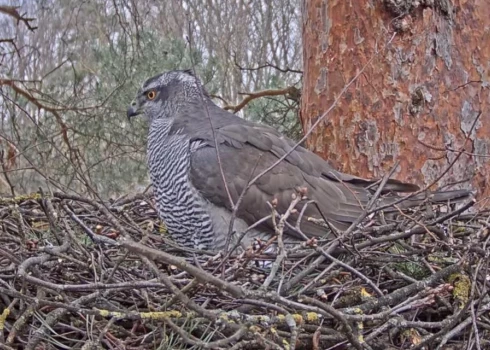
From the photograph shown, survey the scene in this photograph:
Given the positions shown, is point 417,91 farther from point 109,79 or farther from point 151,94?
point 109,79

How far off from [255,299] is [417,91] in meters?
2.18

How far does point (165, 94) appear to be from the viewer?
429 cm

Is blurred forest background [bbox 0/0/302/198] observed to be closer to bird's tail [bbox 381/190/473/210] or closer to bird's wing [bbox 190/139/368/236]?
bird's wing [bbox 190/139/368/236]

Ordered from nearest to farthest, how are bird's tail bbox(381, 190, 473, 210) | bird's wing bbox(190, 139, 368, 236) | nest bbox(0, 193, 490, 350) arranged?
1. nest bbox(0, 193, 490, 350)
2. bird's tail bbox(381, 190, 473, 210)
3. bird's wing bbox(190, 139, 368, 236)

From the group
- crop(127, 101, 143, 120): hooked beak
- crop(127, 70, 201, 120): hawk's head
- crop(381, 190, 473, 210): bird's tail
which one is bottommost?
crop(381, 190, 473, 210): bird's tail

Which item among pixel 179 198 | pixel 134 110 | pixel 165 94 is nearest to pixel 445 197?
pixel 179 198

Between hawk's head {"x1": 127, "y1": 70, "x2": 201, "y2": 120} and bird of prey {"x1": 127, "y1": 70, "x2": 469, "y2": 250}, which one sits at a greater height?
hawk's head {"x1": 127, "y1": 70, "x2": 201, "y2": 120}

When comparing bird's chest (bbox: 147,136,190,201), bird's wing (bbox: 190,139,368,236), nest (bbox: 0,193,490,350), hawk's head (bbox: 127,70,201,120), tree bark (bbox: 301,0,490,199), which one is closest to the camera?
nest (bbox: 0,193,490,350)

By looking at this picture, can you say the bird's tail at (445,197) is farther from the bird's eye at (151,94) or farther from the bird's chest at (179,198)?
the bird's eye at (151,94)

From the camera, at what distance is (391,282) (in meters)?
2.48

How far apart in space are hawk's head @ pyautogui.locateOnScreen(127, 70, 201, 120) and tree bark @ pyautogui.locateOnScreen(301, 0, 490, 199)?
0.92 metres

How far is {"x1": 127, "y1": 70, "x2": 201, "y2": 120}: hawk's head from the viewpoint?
13.9ft

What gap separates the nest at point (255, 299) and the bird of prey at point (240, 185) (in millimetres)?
796

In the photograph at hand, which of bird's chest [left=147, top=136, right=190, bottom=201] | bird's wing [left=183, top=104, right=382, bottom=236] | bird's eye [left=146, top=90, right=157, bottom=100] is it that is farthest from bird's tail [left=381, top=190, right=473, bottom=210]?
bird's eye [left=146, top=90, right=157, bottom=100]
